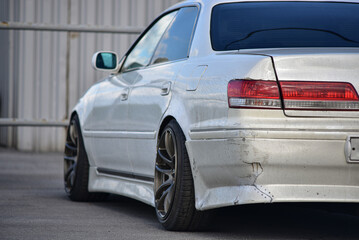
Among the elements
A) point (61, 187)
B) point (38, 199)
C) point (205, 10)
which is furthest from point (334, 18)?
point (61, 187)

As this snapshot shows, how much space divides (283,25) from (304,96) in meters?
0.93

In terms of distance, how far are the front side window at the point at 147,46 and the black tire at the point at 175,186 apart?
1.14m

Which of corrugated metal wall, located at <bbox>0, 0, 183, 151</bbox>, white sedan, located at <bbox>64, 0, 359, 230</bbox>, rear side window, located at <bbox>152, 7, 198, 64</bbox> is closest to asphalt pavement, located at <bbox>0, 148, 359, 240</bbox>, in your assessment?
white sedan, located at <bbox>64, 0, 359, 230</bbox>

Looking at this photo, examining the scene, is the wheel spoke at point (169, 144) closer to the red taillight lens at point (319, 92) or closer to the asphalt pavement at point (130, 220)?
the asphalt pavement at point (130, 220)

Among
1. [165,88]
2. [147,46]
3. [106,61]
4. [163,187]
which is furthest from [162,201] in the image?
[106,61]

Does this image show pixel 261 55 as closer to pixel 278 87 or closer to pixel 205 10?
pixel 278 87


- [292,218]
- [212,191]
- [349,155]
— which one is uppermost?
[349,155]

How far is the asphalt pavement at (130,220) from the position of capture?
4.84 metres

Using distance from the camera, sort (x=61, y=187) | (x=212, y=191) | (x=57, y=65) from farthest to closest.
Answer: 1. (x=57, y=65)
2. (x=61, y=187)
3. (x=212, y=191)

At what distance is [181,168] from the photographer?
4.87 meters

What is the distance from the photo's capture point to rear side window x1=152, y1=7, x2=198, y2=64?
18.0 ft

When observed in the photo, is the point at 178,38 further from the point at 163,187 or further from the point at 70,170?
the point at 70,170

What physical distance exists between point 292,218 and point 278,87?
6.42ft

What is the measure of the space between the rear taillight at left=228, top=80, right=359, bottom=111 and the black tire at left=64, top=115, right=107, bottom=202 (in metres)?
3.01
